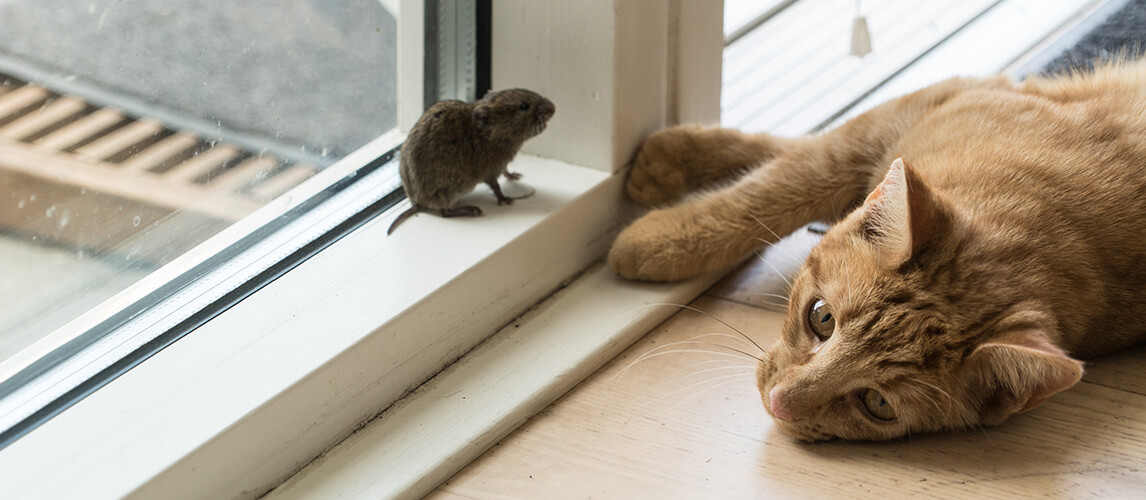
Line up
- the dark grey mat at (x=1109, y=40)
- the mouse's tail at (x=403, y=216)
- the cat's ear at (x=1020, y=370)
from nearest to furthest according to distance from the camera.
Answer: the cat's ear at (x=1020, y=370) → the mouse's tail at (x=403, y=216) → the dark grey mat at (x=1109, y=40)

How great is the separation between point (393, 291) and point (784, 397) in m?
0.46

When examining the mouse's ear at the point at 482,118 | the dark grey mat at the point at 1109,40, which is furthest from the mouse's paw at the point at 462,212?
the dark grey mat at the point at 1109,40

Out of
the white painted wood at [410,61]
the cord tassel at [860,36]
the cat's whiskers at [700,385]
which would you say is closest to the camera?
the cat's whiskers at [700,385]

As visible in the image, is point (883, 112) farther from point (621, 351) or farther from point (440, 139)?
point (440, 139)

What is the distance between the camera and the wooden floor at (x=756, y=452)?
105 centimetres

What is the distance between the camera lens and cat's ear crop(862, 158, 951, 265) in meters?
1.01

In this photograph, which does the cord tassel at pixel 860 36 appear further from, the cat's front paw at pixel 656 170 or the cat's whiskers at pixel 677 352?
the cat's whiskers at pixel 677 352

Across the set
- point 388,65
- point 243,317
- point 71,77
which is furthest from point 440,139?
point 71,77

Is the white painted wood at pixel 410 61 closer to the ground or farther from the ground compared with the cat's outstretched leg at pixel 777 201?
farther from the ground

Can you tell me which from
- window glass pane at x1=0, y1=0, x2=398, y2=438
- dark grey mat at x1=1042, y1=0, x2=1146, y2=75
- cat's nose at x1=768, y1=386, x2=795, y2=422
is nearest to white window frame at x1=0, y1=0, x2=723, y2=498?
window glass pane at x1=0, y1=0, x2=398, y2=438

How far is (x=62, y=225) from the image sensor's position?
1048 mm

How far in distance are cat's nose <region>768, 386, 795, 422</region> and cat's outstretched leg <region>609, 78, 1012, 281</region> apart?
1.12 feet

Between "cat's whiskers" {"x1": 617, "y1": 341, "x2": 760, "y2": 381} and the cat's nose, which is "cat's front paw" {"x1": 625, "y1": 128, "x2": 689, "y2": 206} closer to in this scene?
"cat's whiskers" {"x1": 617, "y1": 341, "x2": 760, "y2": 381}

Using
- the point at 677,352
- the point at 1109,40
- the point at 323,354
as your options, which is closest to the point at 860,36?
the point at 1109,40
